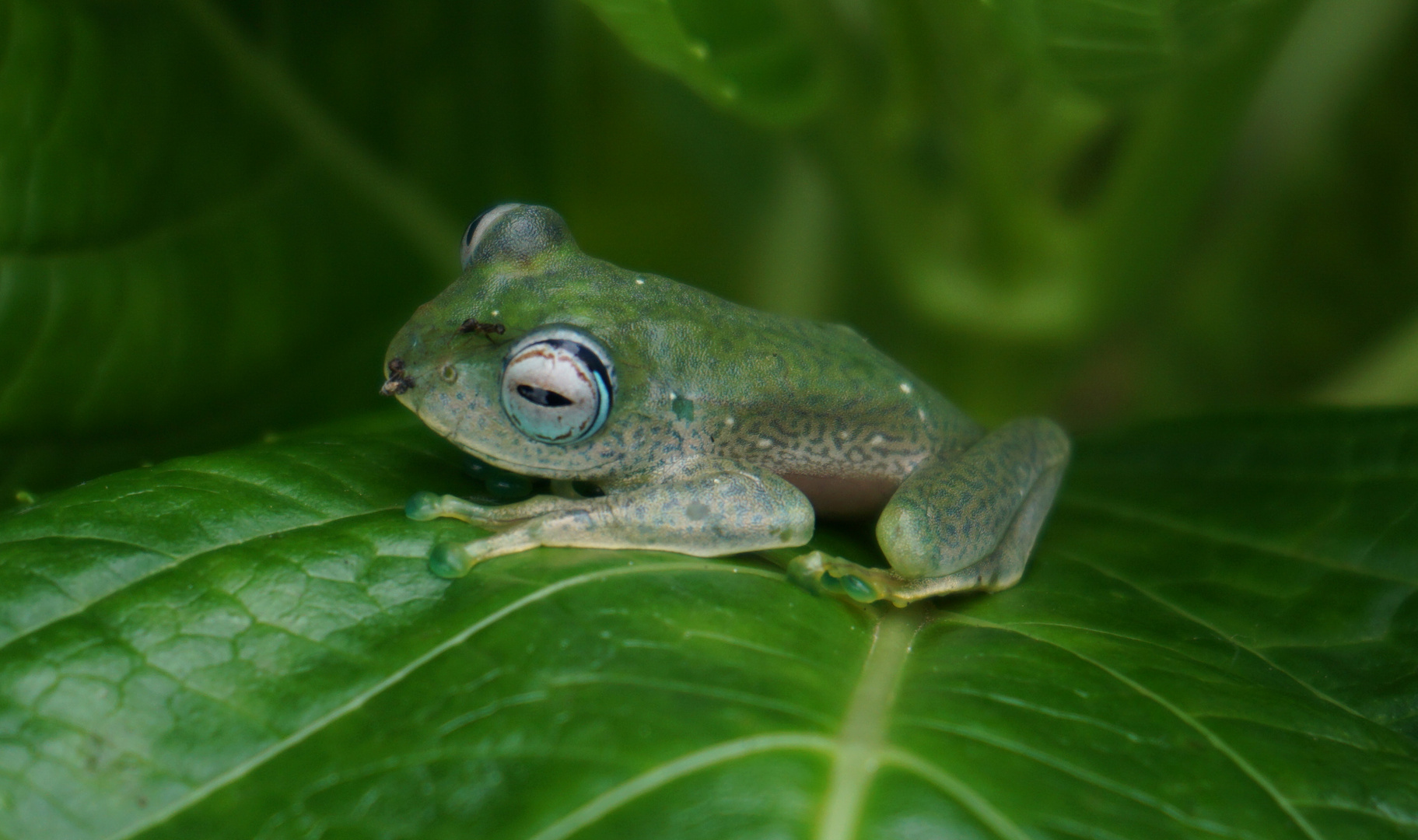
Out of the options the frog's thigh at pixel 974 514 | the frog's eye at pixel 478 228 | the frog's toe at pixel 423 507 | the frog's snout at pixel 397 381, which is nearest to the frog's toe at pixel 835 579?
the frog's thigh at pixel 974 514

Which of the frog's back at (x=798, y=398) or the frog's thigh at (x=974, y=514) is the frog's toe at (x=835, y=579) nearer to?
the frog's thigh at (x=974, y=514)

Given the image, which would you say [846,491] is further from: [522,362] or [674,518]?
[522,362]

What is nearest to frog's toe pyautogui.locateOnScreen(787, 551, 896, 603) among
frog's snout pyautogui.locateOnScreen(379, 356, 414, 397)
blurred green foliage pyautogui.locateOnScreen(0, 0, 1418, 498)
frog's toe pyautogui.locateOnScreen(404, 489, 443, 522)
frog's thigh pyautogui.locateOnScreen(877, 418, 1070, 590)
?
frog's thigh pyautogui.locateOnScreen(877, 418, 1070, 590)

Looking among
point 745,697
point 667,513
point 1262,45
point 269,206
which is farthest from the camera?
point 269,206

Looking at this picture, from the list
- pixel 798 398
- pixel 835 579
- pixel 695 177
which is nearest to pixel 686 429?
pixel 798 398

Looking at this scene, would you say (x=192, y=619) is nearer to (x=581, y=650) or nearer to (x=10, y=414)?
(x=581, y=650)

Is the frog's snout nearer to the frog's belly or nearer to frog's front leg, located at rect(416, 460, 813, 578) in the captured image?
frog's front leg, located at rect(416, 460, 813, 578)

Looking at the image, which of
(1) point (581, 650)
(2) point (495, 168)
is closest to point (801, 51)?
(2) point (495, 168)
